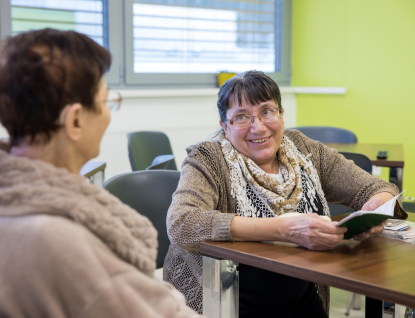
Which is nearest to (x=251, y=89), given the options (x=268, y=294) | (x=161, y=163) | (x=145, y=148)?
(x=268, y=294)

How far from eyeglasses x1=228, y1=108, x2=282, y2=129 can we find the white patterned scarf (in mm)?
78

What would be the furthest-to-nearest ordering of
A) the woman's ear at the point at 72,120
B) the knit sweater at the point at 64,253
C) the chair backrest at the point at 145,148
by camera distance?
the chair backrest at the point at 145,148
the woman's ear at the point at 72,120
the knit sweater at the point at 64,253

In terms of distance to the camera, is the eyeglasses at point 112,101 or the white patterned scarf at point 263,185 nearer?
the eyeglasses at point 112,101

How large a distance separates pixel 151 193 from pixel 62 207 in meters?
1.45

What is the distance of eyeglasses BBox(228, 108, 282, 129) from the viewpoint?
7.17 feet

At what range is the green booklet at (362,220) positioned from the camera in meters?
1.65

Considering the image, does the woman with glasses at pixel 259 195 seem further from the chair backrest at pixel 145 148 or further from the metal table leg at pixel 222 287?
the chair backrest at pixel 145 148

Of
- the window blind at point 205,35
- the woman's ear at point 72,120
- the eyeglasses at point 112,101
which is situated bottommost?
the woman's ear at point 72,120

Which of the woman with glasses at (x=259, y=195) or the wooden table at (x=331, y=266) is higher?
the woman with glasses at (x=259, y=195)

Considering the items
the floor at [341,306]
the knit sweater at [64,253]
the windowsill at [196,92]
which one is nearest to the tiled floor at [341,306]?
the floor at [341,306]

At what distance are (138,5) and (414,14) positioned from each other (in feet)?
7.94

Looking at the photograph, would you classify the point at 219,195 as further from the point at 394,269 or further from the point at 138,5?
the point at 138,5

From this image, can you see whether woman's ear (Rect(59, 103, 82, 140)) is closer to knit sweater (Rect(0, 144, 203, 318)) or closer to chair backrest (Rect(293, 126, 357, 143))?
knit sweater (Rect(0, 144, 203, 318))

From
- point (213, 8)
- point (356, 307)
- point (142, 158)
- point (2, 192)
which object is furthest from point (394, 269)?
point (213, 8)
